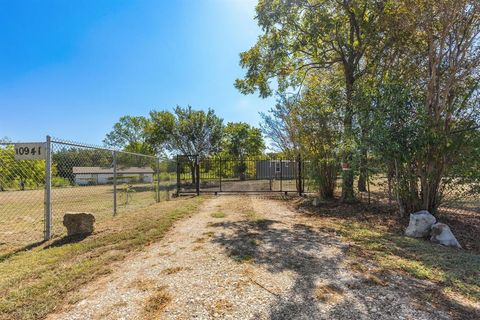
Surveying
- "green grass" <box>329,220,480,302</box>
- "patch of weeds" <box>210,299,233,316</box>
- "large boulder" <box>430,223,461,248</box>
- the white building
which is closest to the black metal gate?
the white building

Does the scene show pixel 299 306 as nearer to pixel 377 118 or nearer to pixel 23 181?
pixel 377 118

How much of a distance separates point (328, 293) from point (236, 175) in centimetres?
1967

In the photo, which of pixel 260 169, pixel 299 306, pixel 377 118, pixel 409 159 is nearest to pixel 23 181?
pixel 299 306

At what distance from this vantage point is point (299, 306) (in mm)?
2311

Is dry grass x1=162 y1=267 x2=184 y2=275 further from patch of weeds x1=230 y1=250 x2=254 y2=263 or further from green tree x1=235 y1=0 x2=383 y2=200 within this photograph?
green tree x1=235 y1=0 x2=383 y2=200

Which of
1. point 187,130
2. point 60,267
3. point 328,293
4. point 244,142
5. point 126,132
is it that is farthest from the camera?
point 126,132

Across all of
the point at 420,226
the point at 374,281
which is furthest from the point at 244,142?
the point at 374,281

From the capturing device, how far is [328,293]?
255 cm

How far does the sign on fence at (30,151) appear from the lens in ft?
14.4

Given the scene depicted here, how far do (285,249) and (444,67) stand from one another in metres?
5.40

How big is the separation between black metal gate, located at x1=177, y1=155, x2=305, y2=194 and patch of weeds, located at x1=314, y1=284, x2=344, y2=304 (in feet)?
26.7

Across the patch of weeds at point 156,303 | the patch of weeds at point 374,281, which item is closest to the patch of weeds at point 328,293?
the patch of weeds at point 374,281

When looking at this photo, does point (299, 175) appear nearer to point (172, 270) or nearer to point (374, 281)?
point (374, 281)

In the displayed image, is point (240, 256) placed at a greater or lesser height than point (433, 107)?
lesser
